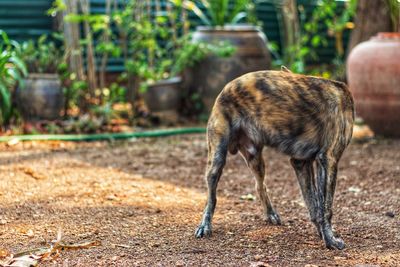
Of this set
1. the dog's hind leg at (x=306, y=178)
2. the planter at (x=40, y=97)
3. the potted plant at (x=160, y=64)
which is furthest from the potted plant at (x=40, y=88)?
the dog's hind leg at (x=306, y=178)

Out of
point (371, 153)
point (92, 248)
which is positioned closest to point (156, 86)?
point (371, 153)

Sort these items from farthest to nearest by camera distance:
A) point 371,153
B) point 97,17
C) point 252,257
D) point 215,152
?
1. point 97,17
2. point 371,153
3. point 215,152
4. point 252,257

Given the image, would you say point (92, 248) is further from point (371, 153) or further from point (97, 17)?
point (97, 17)

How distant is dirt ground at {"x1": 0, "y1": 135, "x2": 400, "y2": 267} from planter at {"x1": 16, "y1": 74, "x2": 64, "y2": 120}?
0.76 m

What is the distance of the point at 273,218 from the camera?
15.2ft

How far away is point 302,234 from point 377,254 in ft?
2.02

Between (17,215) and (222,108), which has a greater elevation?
(222,108)

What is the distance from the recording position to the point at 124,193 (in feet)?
18.0

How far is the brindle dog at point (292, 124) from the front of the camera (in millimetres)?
4066

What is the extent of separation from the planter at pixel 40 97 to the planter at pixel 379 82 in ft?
11.9

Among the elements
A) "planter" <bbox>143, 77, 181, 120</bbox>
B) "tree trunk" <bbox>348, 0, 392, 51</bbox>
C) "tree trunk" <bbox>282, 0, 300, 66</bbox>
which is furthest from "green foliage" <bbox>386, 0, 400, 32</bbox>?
"planter" <bbox>143, 77, 181, 120</bbox>

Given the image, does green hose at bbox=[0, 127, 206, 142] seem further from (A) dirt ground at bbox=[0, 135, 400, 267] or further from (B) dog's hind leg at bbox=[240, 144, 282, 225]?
(B) dog's hind leg at bbox=[240, 144, 282, 225]

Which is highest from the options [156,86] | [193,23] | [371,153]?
[193,23]

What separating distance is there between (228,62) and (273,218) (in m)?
4.95
